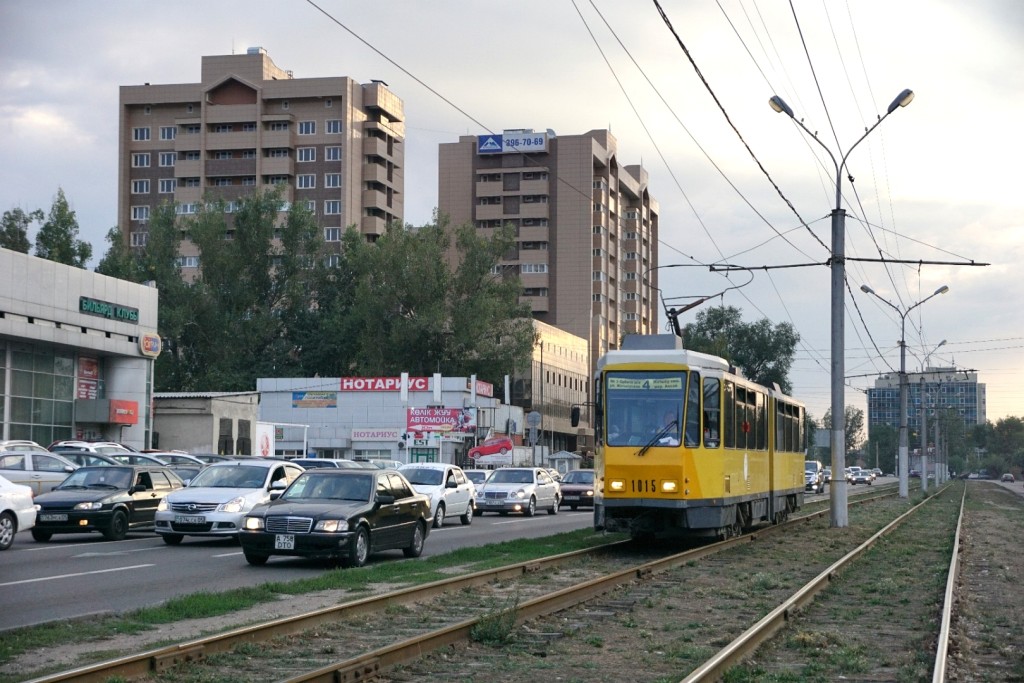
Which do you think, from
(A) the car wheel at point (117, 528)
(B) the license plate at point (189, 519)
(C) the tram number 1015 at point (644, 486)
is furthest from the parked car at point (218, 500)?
(C) the tram number 1015 at point (644, 486)

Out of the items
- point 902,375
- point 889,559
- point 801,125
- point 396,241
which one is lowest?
point 889,559

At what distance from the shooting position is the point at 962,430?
613 ft

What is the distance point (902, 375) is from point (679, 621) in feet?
157

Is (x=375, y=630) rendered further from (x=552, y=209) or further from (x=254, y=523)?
(x=552, y=209)

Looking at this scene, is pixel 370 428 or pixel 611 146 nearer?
pixel 370 428

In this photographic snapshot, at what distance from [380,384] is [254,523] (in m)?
60.7

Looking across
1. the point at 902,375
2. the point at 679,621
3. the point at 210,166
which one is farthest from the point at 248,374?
the point at 679,621

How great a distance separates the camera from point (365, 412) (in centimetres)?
7994

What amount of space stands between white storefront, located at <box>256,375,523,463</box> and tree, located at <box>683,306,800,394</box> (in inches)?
1776

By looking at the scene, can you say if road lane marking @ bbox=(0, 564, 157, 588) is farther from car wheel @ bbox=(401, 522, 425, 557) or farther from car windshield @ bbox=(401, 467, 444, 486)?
car windshield @ bbox=(401, 467, 444, 486)

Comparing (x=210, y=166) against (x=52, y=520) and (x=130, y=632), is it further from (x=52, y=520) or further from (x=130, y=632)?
(x=130, y=632)

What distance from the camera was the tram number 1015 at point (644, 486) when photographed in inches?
825

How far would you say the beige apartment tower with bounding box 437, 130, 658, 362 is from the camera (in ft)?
381

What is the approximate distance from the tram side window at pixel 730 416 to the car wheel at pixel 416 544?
549cm
